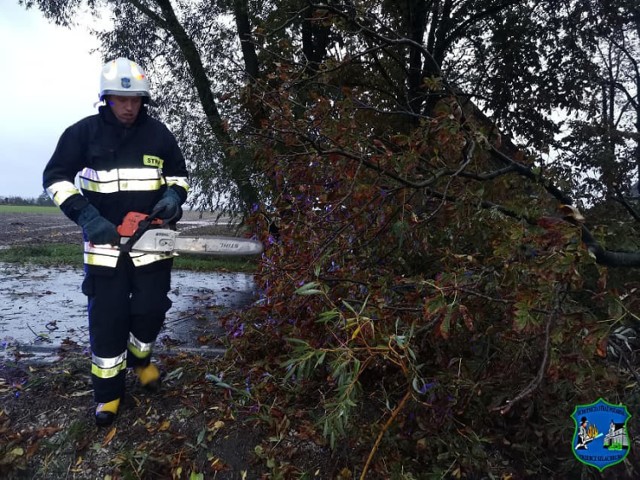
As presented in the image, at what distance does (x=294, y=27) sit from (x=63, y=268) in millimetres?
4999

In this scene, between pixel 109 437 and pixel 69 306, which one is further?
pixel 69 306

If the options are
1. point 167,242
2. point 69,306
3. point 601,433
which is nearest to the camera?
point 601,433

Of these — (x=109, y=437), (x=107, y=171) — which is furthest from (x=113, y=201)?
(x=109, y=437)

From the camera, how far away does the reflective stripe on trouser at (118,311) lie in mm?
2643

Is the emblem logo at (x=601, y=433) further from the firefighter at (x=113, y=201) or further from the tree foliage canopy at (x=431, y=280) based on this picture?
the firefighter at (x=113, y=201)

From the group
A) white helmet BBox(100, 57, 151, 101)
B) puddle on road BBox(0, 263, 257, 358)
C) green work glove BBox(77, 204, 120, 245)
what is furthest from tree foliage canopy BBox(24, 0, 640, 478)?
puddle on road BBox(0, 263, 257, 358)

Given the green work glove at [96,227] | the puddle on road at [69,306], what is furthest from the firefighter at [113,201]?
the puddle on road at [69,306]

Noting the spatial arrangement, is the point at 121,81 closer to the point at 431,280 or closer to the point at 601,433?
the point at 431,280

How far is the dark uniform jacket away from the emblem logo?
2.19 metres

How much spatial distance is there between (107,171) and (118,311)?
767 mm

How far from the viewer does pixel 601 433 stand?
1.70 meters

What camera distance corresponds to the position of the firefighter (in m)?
2.61

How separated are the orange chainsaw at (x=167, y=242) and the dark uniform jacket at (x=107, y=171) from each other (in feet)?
0.26

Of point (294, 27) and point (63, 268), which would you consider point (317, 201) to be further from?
point (63, 268)
